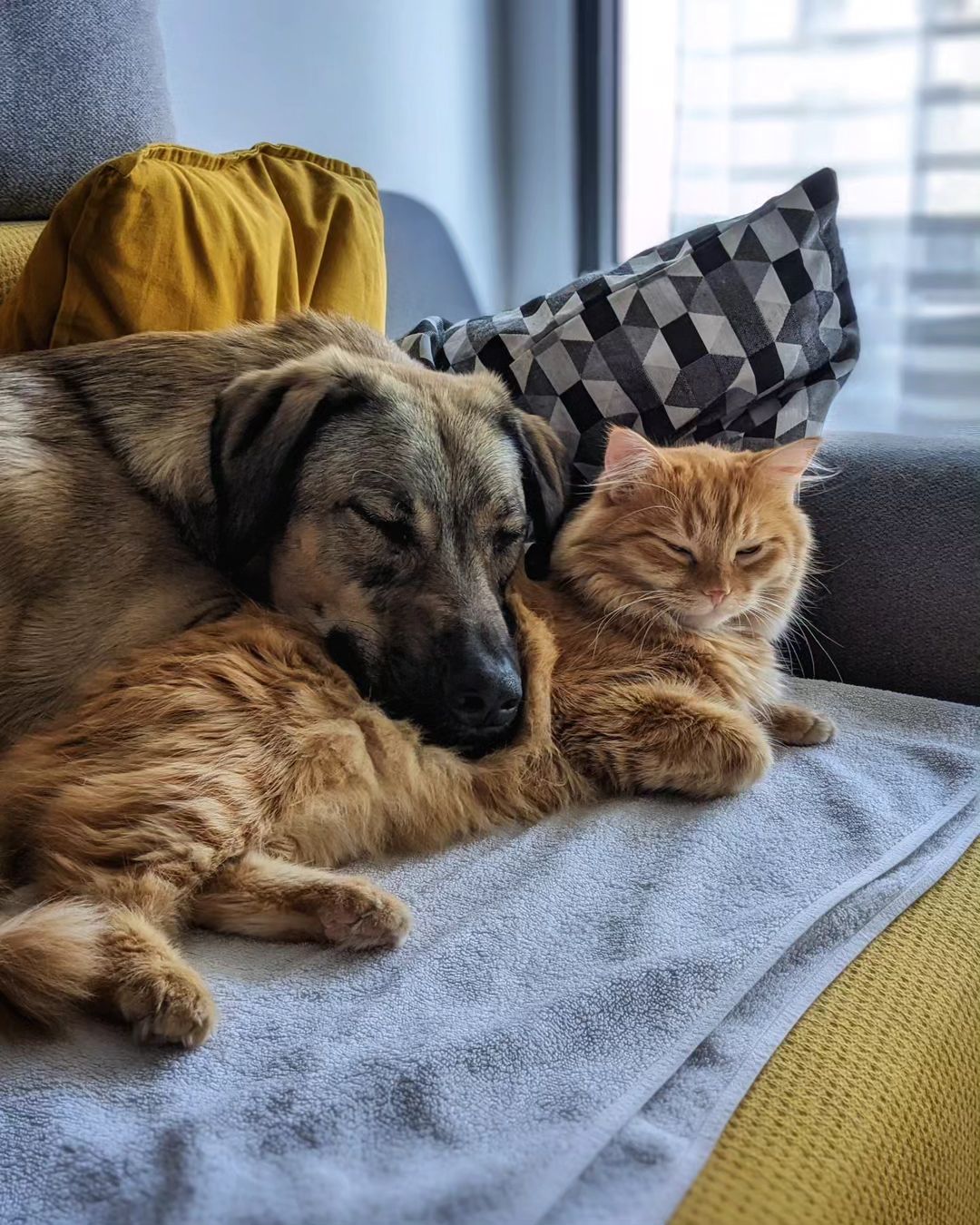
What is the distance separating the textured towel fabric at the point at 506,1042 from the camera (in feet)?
2.25

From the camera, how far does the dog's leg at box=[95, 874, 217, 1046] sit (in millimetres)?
833

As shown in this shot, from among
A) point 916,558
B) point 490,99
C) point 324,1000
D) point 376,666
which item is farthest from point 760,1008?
point 490,99

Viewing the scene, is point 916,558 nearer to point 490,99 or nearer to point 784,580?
point 784,580

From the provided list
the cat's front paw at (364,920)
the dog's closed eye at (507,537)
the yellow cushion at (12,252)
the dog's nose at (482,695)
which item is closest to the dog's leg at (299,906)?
the cat's front paw at (364,920)

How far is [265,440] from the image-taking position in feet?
4.28

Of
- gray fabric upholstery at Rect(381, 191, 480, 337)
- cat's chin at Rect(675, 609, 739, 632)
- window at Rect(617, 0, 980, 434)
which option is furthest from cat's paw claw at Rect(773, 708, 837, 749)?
window at Rect(617, 0, 980, 434)

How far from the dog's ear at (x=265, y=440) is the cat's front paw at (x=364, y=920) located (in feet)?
1.67

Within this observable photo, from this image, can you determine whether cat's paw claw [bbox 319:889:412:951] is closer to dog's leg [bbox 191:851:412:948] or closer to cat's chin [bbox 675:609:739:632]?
dog's leg [bbox 191:851:412:948]

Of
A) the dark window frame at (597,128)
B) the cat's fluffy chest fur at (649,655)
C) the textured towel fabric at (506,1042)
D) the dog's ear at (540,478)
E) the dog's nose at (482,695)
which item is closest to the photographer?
the textured towel fabric at (506,1042)

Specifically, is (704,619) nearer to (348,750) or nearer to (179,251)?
(348,750)

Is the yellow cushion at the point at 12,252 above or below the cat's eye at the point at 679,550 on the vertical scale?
above

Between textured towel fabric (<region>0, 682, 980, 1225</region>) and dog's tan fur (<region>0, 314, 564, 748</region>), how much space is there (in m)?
0.31

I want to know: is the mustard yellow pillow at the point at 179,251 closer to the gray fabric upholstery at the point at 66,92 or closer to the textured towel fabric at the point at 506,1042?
the gray fabric upholstery at the point at 66,92

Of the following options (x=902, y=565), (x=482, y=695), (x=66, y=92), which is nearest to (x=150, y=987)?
(x=482, y=695)
